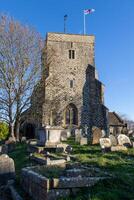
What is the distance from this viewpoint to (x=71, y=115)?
3756 cm

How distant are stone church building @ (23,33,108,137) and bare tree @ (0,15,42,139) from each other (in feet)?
18.0

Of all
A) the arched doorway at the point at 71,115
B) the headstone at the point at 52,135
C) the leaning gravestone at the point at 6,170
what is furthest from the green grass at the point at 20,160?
the arched doorway at the point at 71,115

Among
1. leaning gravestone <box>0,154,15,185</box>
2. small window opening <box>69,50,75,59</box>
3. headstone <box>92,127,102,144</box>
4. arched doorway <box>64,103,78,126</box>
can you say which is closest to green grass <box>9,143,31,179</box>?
leaning gravestone <box>0,154,15,185</box>

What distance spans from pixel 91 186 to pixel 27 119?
22.4 meters

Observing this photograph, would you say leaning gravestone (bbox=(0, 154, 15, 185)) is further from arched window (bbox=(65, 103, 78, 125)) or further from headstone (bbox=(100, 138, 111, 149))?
arched window (bbox=(65, 103, 78, 125))

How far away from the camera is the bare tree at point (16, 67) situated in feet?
89.0

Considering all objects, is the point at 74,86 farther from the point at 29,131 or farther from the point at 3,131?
the point at 3,131

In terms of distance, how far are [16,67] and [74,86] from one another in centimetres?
1200

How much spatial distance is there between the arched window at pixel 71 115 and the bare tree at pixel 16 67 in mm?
9607

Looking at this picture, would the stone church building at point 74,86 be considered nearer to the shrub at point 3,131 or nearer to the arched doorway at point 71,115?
the arched doorway at point 71,115

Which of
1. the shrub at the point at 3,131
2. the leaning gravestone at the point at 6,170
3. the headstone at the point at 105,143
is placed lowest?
the leaning gravestone at the point at 6,170

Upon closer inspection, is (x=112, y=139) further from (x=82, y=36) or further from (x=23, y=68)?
Answer: (x=82, y=36)

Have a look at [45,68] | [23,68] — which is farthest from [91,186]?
[45,68]

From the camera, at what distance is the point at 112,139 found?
1620 centimetres
